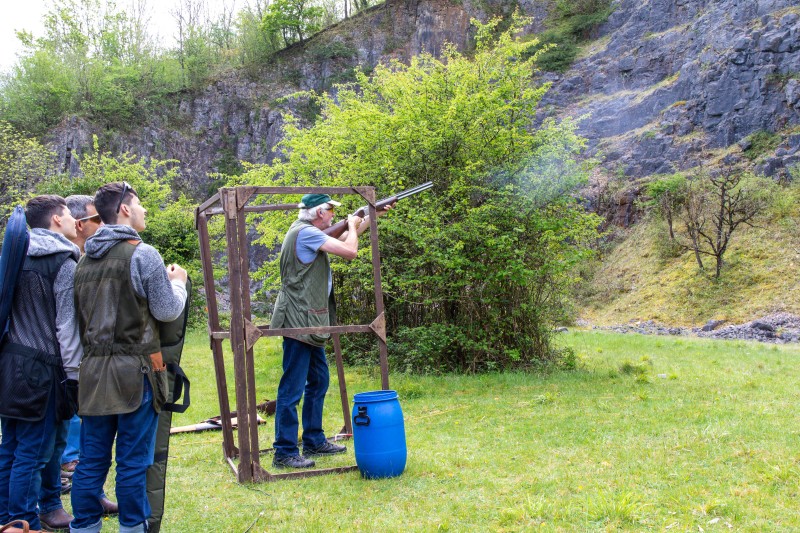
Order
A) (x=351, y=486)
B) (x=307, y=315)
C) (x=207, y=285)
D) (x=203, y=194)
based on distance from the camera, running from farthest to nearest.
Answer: (x=203, y=194) → (x=207, y=285) → (x=307, y=315) → (x=351, y=486)

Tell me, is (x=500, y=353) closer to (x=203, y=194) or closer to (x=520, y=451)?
(x=520, y=451)

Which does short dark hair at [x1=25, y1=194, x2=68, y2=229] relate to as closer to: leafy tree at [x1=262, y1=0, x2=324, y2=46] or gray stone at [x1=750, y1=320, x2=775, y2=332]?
gray stone at [x1=750, y1=320, x2=775, y2=332]

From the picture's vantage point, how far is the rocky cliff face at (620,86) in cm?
2823

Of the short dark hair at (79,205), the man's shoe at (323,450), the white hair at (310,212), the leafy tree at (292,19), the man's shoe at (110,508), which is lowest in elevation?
the man's shoe at (323,450)

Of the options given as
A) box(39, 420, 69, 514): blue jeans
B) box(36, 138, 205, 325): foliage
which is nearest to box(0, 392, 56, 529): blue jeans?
box(39, 420, 69, 514): blue jeans

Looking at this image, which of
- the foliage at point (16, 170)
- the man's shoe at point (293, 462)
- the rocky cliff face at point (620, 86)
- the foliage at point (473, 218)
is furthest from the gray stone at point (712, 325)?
the foliage at point (16, 170)

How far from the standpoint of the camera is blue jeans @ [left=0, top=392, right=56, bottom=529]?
3.69 metres

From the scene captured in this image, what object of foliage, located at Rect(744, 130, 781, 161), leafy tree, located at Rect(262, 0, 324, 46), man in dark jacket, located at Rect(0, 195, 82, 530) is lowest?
man in dark jacket, located at Rect(0, 195, 82, 530)

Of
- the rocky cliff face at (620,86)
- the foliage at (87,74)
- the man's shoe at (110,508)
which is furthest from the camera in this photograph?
the foliage at (87,74)

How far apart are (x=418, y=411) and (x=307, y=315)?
294 centimetres

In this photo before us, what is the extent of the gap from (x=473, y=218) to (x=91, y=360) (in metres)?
7.25

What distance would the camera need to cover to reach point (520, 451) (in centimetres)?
560

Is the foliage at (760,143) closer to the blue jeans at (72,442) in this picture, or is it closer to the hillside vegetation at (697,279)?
the hillside vegetation at (697,279)

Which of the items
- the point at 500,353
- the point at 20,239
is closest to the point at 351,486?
the point at 20,239
